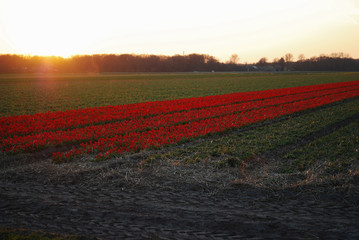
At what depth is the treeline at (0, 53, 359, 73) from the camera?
346ft

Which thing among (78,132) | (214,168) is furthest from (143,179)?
(78,132)

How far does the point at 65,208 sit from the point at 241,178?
5.05m

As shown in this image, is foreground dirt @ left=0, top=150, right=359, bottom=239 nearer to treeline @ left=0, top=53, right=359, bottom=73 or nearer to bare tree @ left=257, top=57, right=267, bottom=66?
treeline @ left=0, top=53, right=359, bottom=73

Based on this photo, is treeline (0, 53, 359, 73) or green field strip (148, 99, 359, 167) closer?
green field strip (148, 99, 359, 167)

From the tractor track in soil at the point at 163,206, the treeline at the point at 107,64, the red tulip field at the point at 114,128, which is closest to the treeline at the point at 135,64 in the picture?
the treeline at the point at 107,64

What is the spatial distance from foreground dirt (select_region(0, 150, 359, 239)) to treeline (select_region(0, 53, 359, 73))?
4200 inches

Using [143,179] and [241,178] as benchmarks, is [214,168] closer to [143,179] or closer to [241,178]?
[241,178]

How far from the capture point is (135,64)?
120375 mm

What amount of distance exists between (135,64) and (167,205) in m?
119

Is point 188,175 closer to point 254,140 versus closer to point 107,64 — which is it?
point 254,140

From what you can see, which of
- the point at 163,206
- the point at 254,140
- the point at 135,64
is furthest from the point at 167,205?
the point at 135,64

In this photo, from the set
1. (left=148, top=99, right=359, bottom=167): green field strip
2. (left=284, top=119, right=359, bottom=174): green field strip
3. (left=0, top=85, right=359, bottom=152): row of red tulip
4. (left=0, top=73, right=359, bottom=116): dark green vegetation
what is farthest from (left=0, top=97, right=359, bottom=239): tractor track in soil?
(left=0, top=73, right=359, bottom=116): dark green vegetation

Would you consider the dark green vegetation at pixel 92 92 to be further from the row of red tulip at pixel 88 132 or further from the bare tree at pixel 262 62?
the bare tree at pixel 262 62

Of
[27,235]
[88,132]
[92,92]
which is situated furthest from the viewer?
[92,92]
